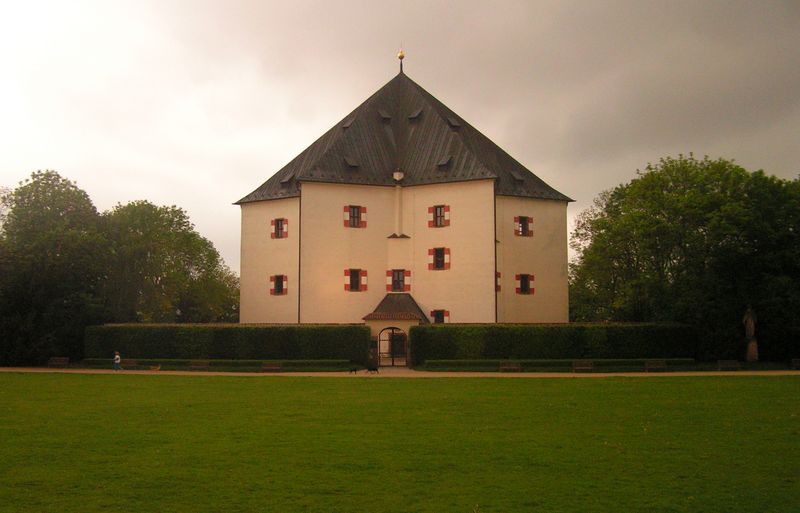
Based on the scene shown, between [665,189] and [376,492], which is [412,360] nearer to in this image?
[665,189]

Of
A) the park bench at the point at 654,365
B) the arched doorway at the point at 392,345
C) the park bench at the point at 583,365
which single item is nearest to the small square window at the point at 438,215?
the arched doorway at the point at 392,345

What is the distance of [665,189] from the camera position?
53156 mm

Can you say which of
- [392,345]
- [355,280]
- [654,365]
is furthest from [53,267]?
[654,365]

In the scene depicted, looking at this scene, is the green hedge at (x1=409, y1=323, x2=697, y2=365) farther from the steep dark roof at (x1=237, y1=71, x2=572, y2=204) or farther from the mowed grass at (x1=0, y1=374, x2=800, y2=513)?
the mowed grass at (x1=0, y1=374, x2=800, y2=513)

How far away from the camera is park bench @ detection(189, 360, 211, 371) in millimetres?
44156

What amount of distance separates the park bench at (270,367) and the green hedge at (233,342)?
1.88 metres

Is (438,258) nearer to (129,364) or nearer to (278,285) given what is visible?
(278,285)

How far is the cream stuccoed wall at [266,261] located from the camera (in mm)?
54469

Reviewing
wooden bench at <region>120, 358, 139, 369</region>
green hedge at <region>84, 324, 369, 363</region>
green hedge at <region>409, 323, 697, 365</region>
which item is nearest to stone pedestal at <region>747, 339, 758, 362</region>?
green hedge at <region>409, 323, 697, 365</region>

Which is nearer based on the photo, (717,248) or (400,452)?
(400,452)

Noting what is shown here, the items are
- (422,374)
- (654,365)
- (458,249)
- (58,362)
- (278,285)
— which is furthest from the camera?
(278,285)

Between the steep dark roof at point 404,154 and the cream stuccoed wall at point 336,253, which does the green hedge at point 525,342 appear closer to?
the cream stuccoed wall at point 336,253

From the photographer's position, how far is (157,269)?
65875mm

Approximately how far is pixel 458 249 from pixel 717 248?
51.2 ft
